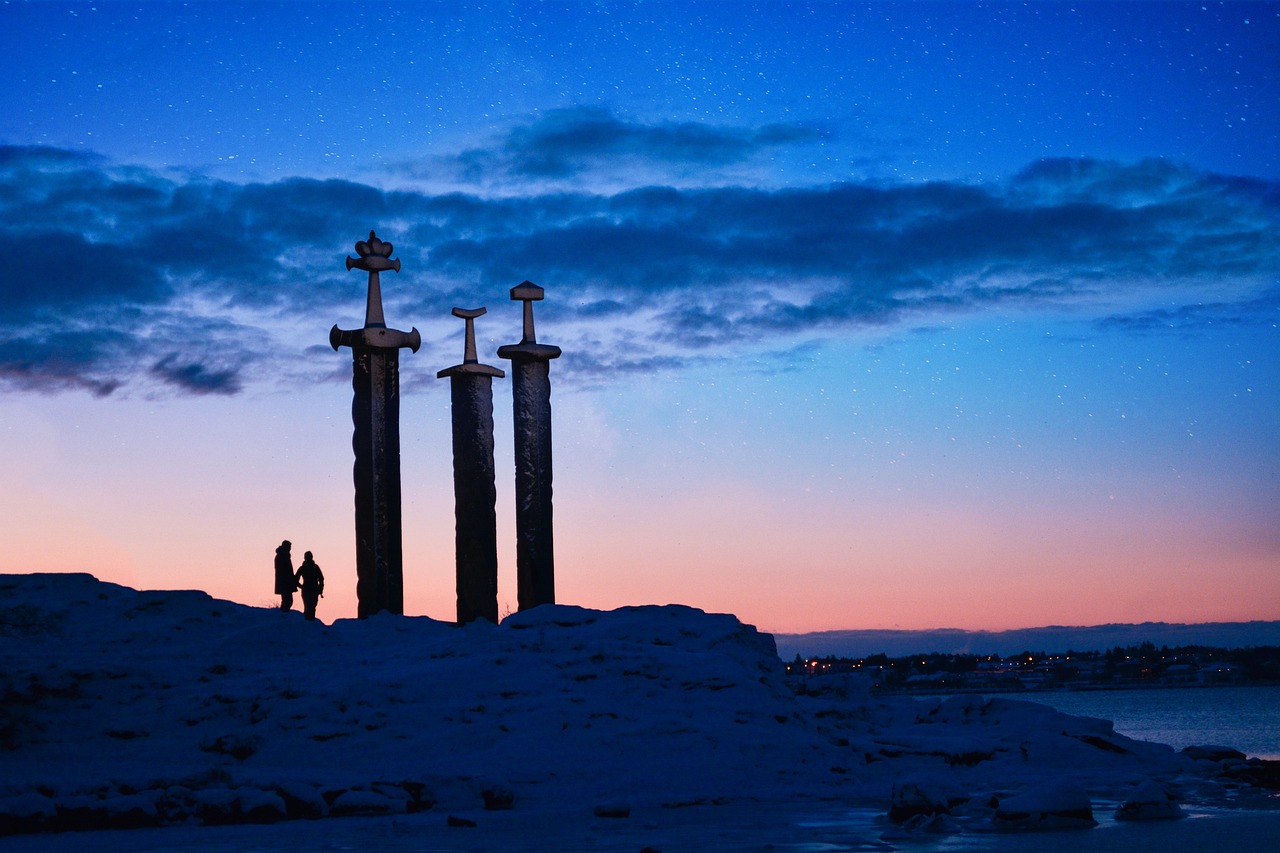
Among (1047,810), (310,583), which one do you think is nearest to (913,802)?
(1047,810)

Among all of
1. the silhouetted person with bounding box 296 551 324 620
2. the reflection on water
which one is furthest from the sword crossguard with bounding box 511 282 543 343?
the reflection on water

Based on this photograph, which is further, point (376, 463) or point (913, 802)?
point (376, 463)

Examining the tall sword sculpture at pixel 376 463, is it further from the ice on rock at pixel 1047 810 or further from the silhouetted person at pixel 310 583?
the ice on rock at pixel 1047 810

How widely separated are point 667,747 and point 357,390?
9.50 m

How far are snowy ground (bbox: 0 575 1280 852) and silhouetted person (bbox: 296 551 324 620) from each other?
4.58ft

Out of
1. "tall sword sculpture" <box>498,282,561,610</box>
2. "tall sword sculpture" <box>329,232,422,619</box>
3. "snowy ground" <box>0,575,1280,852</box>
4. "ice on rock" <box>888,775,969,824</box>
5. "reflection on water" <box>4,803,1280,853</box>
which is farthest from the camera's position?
"tall sword sculpture" <box>498,282,561,610</box>

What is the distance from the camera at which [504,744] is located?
12.2 m

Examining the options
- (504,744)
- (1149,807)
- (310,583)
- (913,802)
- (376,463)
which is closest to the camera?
(913,802)

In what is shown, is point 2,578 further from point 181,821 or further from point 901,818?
point 901,818

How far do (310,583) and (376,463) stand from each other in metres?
2.27

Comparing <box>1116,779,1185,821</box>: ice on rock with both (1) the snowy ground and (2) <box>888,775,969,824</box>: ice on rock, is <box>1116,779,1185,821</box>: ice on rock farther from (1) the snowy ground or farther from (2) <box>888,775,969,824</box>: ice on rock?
(2) <box>888,775,969,824</box>: ice on rock

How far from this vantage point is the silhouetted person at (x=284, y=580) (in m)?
18.3

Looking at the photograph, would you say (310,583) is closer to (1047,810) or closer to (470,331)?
(470,331)

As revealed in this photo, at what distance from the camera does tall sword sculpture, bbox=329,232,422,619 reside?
779 inches
